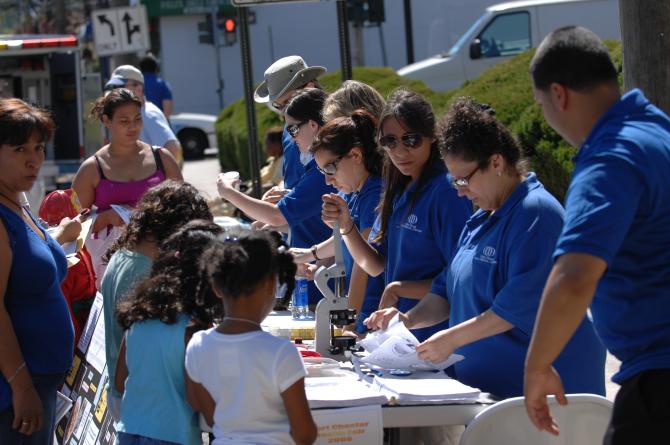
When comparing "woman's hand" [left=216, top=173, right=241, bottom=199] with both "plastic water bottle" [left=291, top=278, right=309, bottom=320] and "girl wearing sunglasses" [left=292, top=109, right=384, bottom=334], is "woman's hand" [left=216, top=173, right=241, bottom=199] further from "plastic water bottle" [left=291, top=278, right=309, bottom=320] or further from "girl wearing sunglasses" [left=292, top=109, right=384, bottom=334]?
"girl wearing sunglasses" [left=292, top=109, right=384, bottom=334]

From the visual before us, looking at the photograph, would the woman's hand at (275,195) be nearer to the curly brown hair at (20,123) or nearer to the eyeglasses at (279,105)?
the eyeglasses at (279,105)

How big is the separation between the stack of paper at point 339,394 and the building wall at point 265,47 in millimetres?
34474

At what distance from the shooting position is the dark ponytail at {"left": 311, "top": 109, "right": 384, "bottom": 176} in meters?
5.11

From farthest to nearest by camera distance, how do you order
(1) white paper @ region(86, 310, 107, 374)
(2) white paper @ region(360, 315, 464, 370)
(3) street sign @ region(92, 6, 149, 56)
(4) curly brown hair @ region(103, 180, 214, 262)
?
1. (3) street sign @ region(92, 6, 149, 56)
2. (1) white paper @ region(86, 310, 107, 374)
3. (4) curly brown hair @ region(103, 180, 214, 262)
4. (2) white paper @ region(360, 315, 464, 370)

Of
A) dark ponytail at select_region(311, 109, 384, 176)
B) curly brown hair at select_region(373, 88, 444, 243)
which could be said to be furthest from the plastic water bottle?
curly brown hair at select_region(373, 88, 444, 243)

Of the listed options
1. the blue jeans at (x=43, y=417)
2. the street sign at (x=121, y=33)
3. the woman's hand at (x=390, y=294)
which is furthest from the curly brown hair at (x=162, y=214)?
the street sign at (x=121, y=33)

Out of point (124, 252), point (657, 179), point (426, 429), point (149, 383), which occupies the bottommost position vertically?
point (426, 429)

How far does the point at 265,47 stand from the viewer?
40969 mm

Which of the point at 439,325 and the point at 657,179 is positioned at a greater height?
the point at 657,179

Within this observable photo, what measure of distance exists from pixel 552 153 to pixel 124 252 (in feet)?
20.5

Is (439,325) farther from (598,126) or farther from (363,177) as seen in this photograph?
(598,126)

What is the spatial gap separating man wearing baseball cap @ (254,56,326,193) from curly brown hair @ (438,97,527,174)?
239 cm

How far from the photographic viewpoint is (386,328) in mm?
4344

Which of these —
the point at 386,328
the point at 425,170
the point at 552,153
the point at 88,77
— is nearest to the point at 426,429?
the point at 386,328
